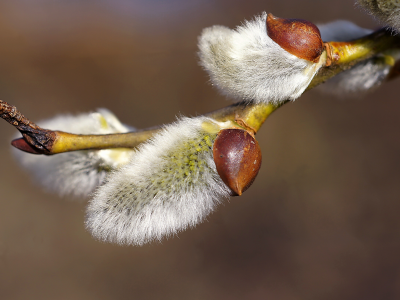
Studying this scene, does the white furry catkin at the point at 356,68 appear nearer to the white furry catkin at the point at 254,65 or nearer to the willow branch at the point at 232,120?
the willow branch at the point at 232,120

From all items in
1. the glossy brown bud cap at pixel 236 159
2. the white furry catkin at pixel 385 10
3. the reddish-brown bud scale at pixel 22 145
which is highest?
the reddish-brown bud scale at pixel 22 145

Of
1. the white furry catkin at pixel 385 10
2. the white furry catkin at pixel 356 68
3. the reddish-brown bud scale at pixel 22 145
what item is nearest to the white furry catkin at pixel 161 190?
the reddish-brown bud scale at pixel 22 145

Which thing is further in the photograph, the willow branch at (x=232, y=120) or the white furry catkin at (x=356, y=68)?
the white furry catkin at (x=356, y=68)

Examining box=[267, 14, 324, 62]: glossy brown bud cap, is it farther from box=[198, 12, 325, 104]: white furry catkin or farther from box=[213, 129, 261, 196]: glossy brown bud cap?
box=[213, 129, 261, 196]: glossy brown bud cap

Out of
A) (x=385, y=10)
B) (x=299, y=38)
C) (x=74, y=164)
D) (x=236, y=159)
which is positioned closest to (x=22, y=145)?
(x=74, y=164)

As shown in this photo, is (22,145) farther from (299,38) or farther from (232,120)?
(299,38)

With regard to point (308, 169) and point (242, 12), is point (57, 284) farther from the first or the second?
point (242, 12)

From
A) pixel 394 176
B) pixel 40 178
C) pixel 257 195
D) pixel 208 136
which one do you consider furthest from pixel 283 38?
pixel 394 176
